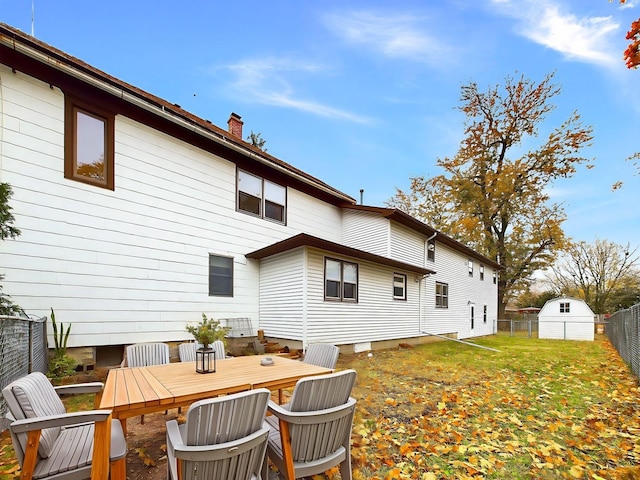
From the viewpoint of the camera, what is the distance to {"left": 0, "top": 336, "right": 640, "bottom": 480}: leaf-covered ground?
3074 mm

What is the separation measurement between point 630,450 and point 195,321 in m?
8.05

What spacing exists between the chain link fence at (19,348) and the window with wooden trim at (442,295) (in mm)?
14461

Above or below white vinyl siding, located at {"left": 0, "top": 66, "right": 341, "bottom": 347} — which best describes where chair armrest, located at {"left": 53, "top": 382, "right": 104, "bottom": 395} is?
below

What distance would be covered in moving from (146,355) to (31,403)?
269cm

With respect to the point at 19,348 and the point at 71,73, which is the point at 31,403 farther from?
the point at 71,73

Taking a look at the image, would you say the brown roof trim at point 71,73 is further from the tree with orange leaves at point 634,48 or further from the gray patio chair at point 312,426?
the tree with orange leaves at point 634,48

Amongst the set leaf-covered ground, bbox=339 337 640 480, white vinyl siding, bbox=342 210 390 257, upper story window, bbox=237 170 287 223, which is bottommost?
leaf-covered ground, bbox=339 337 640 480

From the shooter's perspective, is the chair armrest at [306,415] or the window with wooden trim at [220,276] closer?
the chair armrest at [306,415]

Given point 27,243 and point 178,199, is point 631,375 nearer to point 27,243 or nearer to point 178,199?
point 178,199

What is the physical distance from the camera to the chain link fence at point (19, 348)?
364 centimetres

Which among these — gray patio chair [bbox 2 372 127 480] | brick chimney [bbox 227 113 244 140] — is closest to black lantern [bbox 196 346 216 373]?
gray patio chair [bbox 2 372 127 480]

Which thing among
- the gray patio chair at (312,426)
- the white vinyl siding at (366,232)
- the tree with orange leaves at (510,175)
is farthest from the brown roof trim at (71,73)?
the tree with orange leaves at (510,175)

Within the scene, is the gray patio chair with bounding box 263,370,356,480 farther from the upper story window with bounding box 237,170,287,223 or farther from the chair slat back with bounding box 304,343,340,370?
the upper story window with bounding box 237,170,287,223

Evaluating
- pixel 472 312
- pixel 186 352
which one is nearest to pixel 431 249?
pixel 472 312
